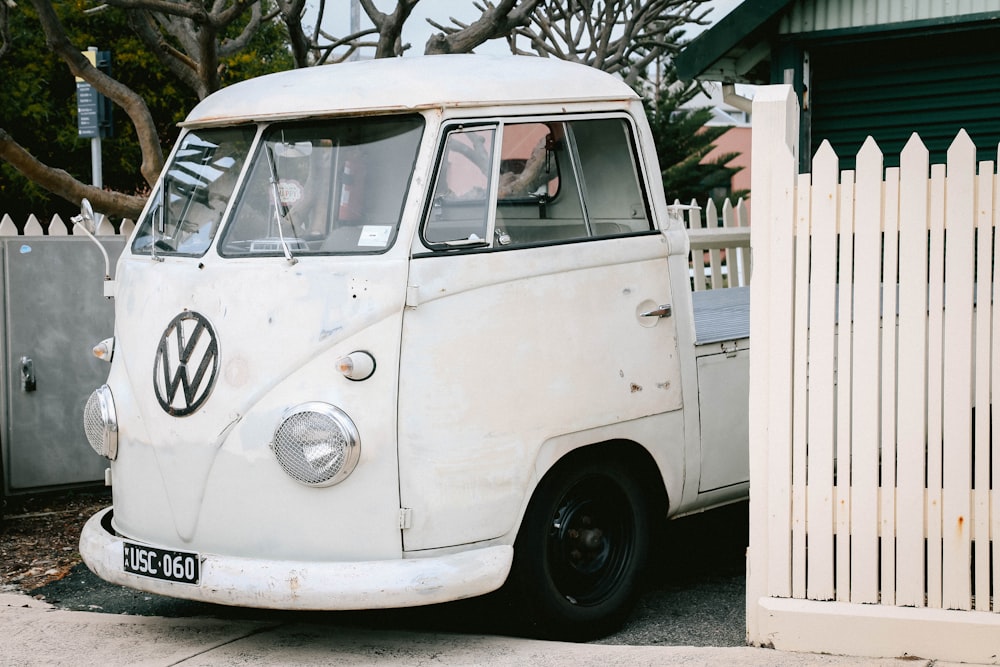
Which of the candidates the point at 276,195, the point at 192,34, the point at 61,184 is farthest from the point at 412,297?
the point at 192,34

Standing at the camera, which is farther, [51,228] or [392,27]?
[392,27]

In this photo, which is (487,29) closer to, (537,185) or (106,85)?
(106,85)

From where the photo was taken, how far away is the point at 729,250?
1028cm

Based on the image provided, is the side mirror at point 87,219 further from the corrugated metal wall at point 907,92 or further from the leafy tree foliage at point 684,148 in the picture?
the leafy tree foliage at point 684,148

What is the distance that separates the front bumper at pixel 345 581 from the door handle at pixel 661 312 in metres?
1.23

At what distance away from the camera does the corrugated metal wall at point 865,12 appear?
360 inches

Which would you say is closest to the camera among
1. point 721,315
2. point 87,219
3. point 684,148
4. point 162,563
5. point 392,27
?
point 162,563

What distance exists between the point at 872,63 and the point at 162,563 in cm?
754

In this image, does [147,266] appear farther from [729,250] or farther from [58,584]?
[729,250]

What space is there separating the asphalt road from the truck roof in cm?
201

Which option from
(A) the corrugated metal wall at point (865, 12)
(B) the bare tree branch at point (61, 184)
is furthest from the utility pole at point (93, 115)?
(A) the corrugated metal wall at point (865, 12)

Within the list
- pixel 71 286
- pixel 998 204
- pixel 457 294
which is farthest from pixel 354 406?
pixel 71 286

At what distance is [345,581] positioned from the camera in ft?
14.0

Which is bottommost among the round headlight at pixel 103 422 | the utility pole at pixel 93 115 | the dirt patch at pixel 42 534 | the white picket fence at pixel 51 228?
the dirt patch at pixel 42 534
